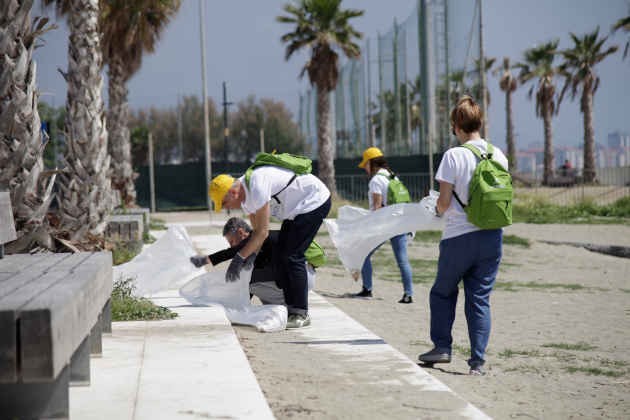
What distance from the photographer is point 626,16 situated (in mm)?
36875

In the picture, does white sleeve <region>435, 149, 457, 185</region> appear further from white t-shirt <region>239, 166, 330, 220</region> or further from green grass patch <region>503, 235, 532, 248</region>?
green grass patch <region>503, 235, 532, 248</region>

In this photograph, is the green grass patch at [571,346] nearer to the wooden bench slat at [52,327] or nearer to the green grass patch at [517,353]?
the green grass patch at [517,353]

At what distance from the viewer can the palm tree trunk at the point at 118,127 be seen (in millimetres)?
24031

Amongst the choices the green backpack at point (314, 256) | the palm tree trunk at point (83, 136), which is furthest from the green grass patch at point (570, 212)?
the green backpack at point (314, 256)

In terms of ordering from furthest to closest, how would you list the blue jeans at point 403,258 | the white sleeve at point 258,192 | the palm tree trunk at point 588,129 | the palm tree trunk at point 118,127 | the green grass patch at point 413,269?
the palm tree trunk at point 588,129 < the palm tree trunk at point 118,127 < the green grass patch at point 413,269 < the blue jeans at point 403,258 < the white sleeve at point 258,192

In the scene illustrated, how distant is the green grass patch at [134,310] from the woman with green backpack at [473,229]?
253cm

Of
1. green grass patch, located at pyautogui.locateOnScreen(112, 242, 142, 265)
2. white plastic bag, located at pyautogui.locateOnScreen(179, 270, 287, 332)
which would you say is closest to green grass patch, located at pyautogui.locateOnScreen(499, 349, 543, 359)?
white plastic bag, located at pyautogui.locateOnScreen(179, 270, 287, 332)

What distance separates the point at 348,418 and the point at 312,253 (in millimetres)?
3286

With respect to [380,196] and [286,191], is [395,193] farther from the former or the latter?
[286,191]

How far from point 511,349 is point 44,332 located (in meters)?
4.43

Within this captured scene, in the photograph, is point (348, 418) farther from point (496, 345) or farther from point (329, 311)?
point (329, 311)

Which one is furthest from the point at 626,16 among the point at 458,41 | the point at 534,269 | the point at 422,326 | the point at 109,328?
the point at 109,328

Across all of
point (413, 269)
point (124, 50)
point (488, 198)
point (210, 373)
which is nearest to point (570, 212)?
point (124, 50)

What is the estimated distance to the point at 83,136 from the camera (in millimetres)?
11852
